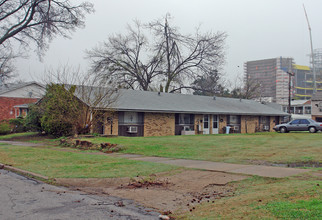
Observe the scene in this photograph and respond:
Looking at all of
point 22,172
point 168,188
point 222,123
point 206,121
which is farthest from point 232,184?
point 222,123

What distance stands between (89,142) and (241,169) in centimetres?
941

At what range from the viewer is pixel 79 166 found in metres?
11.4

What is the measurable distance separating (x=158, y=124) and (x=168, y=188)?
20260 mm

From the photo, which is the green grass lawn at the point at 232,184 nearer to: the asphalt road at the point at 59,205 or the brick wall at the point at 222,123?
the asphalt road at the point at 59,205

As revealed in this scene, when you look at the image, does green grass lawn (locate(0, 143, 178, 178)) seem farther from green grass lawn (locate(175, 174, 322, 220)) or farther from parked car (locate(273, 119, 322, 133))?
parked car (locate(273, 119, 322, 133))

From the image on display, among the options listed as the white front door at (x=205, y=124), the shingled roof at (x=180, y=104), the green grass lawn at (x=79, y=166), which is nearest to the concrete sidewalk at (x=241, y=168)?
the green grass lawn at (x=79, y=166)

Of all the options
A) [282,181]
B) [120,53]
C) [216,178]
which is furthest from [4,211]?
[120,53]

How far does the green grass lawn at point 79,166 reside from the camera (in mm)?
10064

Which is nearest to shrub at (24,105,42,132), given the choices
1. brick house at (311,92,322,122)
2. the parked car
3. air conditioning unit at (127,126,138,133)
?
air conditioning unit at (127,126,138,133)

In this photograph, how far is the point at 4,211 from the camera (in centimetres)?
618

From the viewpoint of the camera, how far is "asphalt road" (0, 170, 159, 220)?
5.92m

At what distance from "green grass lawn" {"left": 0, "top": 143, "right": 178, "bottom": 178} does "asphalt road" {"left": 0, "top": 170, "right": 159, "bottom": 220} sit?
1.74m

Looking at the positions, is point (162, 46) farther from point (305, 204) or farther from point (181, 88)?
point (305, 204)

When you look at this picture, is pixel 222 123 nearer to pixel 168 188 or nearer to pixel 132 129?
pixel 132 129
